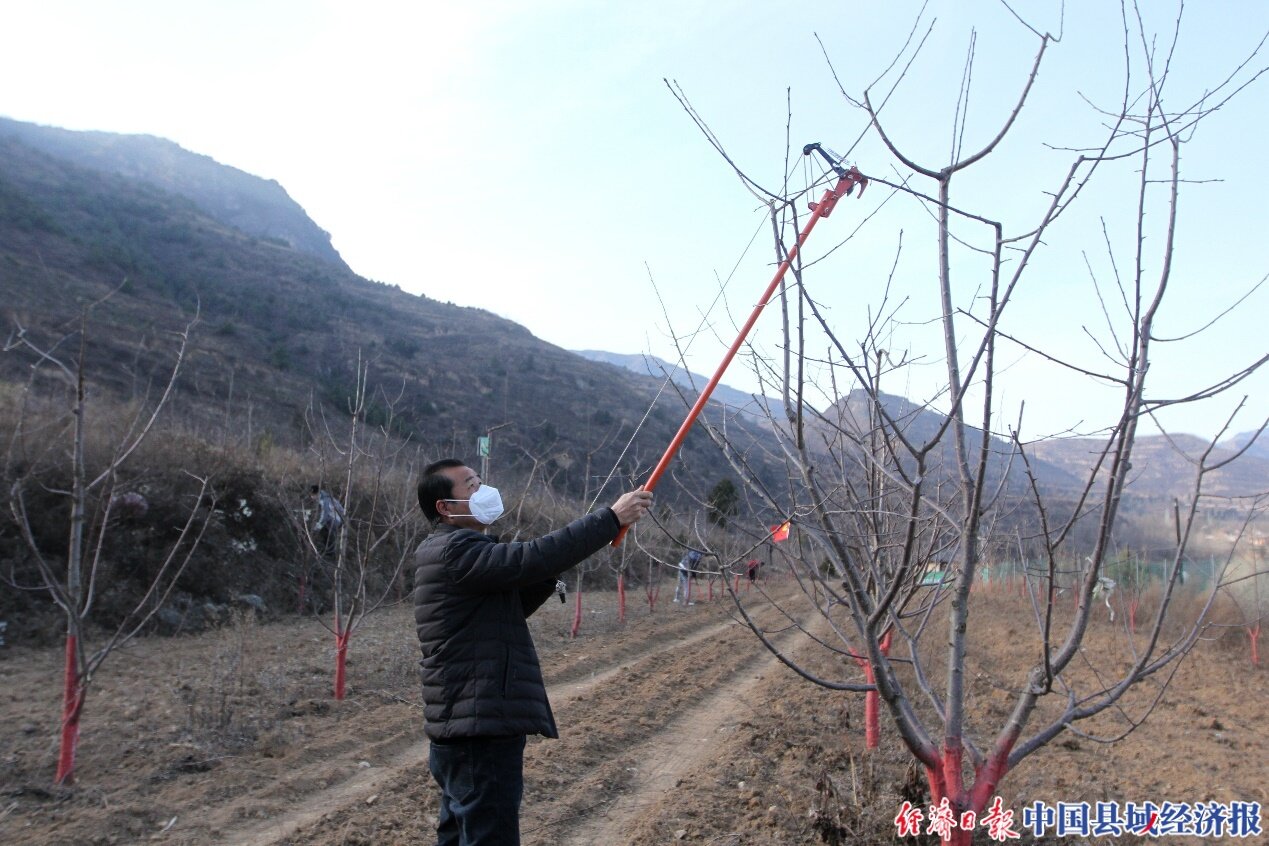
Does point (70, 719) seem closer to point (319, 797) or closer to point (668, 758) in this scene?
point (319, 797)

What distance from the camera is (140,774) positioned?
5203 mm

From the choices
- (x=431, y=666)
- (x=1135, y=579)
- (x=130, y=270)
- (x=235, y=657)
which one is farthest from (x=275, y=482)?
(x=130, y=270)

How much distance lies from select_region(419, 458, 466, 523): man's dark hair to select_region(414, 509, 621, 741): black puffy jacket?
183 millimetres

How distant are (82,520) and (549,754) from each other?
137 inches

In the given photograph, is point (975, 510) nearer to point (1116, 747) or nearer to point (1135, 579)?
point (1116, 747)

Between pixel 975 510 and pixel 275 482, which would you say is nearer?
pixel 975 510

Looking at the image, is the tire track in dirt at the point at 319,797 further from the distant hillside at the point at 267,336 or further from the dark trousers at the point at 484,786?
the distant hillside at the point at 267,336

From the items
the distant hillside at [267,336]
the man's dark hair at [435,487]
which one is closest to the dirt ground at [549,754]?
the man's dark hair at [435,487]

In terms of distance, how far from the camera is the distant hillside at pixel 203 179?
287 ft

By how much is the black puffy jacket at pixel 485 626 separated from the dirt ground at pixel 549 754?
1.16m

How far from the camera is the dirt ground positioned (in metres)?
4.50

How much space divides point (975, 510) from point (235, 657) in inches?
280

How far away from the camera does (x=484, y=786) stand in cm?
254

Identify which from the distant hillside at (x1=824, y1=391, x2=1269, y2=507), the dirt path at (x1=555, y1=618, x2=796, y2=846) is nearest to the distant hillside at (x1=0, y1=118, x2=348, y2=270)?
the dirt path at (x1=555, y1=618, x2=796, y2=846)
